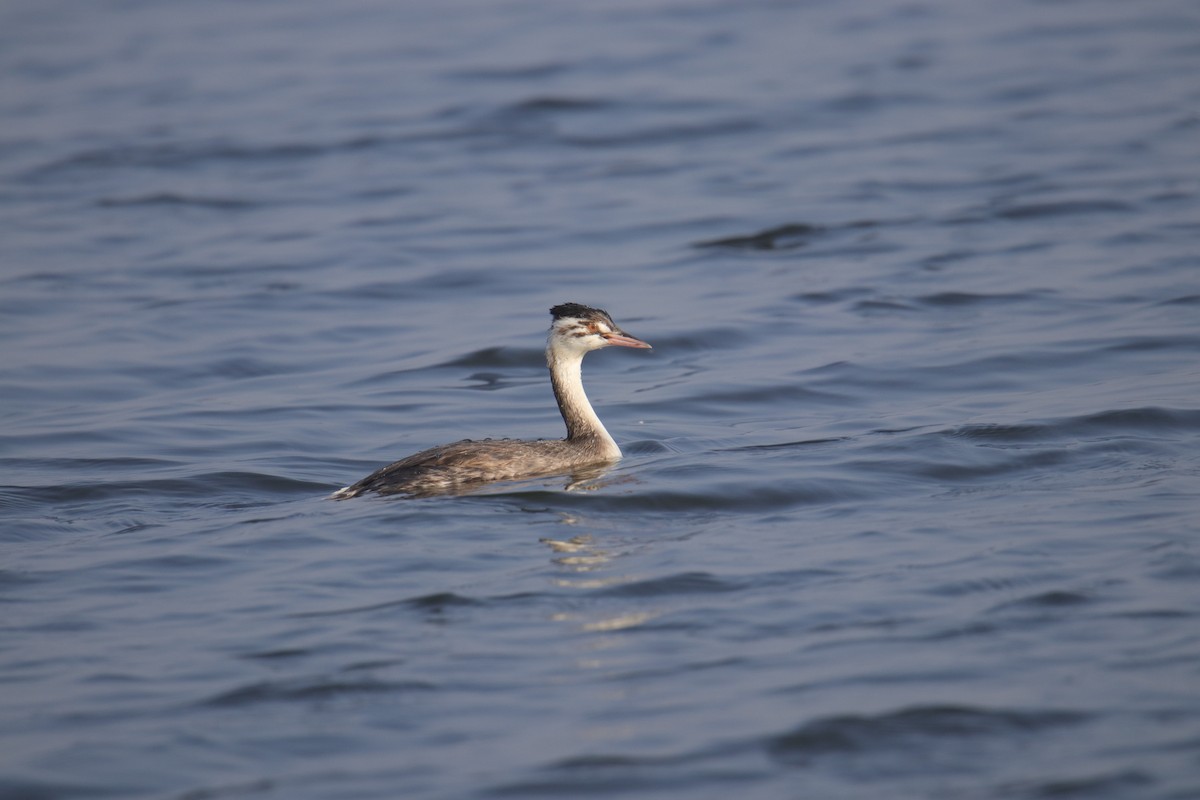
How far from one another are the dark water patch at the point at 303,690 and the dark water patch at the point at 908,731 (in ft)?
5.90

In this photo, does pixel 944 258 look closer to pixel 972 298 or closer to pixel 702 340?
pixel 972 298

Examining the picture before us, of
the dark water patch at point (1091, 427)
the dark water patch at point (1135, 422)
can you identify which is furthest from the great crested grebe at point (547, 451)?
the dark water patch at point (1135, 422)

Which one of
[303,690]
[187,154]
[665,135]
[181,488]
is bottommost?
[303,690]

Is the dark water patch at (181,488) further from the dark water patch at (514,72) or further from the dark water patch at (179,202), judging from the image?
the dark water patch at (514,72)

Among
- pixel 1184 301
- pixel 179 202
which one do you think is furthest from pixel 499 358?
pixel 179 202

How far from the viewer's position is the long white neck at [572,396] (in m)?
12.4

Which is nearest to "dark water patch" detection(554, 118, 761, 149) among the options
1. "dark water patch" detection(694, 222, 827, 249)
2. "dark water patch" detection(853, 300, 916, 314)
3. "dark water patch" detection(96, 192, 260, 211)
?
"dark water patch" detection(96, 192, 260, 211)

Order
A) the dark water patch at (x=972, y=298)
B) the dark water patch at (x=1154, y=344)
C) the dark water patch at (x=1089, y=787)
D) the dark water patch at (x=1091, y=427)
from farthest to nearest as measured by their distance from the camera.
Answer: the dark water patch at (x=972, y=298) < the dark water patch at (x=1154, y=344) < the dark water patch at (x=1091, y=427) < the dark water patch at (x=1089, y=787)

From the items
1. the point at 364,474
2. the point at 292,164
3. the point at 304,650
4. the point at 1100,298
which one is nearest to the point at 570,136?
the point at 292,164

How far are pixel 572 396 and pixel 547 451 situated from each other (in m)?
0.80

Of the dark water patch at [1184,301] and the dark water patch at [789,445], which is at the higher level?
the dark water patch at [1184,301]

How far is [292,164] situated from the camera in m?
28.1

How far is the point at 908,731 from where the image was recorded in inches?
281

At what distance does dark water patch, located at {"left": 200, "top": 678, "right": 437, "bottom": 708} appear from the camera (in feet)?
25.4
